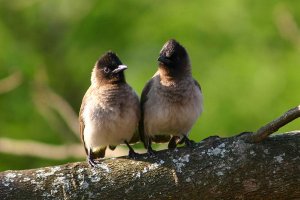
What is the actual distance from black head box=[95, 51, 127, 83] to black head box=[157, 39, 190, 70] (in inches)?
12.8

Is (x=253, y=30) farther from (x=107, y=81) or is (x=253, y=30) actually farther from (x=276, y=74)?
(x=107, y=81)

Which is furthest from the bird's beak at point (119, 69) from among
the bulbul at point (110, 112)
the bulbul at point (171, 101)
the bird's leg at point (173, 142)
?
the bird's leg at point (173, 142)

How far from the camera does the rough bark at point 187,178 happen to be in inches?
175

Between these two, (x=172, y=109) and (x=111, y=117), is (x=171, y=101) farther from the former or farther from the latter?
(x=111, y=117)

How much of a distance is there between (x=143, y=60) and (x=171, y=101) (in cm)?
354

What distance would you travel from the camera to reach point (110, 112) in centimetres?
579

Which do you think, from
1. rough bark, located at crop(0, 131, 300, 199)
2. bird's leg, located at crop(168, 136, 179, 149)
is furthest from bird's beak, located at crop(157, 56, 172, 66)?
rough bark, located at crop(0, 131, 300, 199)

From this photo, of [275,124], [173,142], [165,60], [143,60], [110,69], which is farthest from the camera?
[143,60]

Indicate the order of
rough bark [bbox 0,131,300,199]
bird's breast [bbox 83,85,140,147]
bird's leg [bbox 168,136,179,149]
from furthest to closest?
bird's leg [bbox 168,136,179,149] < bird's breast [bbox 83,85,140,147] < rough bark [bbox 0,131,300,199]

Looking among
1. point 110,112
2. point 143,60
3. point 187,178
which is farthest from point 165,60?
point 143,60

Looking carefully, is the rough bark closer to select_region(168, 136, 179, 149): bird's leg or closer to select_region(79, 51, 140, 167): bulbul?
select_region(79, 51, 140, 167): bulbul

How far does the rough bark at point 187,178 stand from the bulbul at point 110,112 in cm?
104

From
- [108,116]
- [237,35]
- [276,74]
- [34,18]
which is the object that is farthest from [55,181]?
[34,18]

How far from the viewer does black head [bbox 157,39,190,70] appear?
6.03 meters
